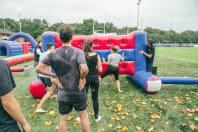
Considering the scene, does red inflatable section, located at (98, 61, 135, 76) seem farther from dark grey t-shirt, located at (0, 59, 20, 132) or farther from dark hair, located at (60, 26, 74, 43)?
dark grey t-shirt, located at (0, 59, 20, 132)

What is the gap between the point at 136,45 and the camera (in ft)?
19.9

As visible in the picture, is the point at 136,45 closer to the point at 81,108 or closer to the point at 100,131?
the point at 100,131

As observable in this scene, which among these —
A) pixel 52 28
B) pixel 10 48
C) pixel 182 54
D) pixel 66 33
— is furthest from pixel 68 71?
pixel 52 28

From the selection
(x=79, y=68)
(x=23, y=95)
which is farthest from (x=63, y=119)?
(x=23, y=95)

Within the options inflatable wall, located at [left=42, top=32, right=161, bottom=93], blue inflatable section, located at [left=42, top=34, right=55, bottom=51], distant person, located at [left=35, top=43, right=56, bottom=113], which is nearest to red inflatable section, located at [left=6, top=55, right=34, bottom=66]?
blue inflatable section, located at [left=42, top=34, right=55, bottom=51]

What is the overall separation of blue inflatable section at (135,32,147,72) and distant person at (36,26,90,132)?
14.5 ft

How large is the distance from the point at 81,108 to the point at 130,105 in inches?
99.0

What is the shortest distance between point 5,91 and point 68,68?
89cm

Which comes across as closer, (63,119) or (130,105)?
(63,119)

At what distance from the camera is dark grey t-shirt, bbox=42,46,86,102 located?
2002 millimetres

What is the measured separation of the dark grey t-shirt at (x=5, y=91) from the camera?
1223 millimetres

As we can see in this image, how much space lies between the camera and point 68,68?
2027mm

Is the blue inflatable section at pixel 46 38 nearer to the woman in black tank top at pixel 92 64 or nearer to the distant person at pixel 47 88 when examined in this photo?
the distant person at pixel 47 88

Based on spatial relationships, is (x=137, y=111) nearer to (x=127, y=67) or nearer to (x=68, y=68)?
(x=127, y=67)
